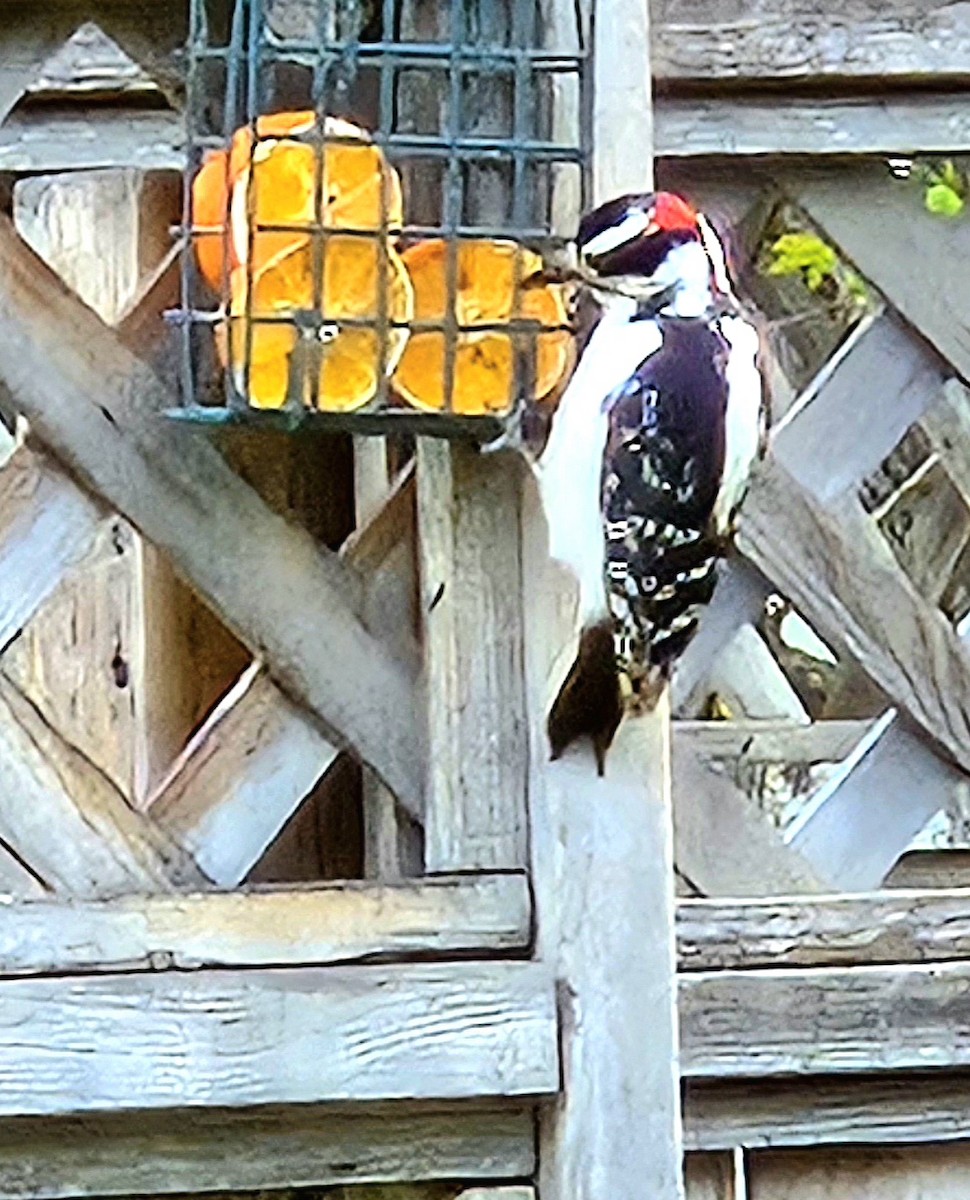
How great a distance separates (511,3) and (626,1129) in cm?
77

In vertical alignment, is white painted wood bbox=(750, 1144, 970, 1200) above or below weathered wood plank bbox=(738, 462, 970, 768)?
below

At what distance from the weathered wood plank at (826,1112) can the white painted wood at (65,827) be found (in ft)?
1.78

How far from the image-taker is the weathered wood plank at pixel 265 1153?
2.00 meters

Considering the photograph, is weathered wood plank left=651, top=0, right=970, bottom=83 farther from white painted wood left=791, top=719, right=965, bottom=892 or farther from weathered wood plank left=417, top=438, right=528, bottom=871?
white painted wood left=791, top=719, right=965, bottom=892

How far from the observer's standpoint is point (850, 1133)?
7.54ft

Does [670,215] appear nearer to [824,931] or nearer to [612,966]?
[612,966]

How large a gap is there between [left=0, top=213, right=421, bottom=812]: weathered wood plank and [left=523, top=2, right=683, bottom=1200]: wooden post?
126 mm

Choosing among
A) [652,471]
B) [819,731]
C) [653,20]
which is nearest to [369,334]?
[652,471]

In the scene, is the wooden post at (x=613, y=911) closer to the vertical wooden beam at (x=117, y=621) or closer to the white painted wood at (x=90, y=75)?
the vertical wooden beam at (x=117, y=621)

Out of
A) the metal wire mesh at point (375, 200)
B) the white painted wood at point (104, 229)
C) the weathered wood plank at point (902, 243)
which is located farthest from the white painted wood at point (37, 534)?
the weathered wood plank at point (902, 243)

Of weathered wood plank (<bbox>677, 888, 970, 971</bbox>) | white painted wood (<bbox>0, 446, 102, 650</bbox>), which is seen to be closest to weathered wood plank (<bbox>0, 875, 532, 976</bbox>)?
white painted wood (<bbox>0, 446, 102, 650</bbox>)

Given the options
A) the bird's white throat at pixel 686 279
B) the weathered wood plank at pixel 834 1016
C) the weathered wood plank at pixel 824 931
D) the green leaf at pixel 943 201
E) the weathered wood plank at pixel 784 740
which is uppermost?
the weathered wood plank at pixel 784 740

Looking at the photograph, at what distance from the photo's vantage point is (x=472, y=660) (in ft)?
6.43

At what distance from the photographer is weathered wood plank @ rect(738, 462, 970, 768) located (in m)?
2.29
